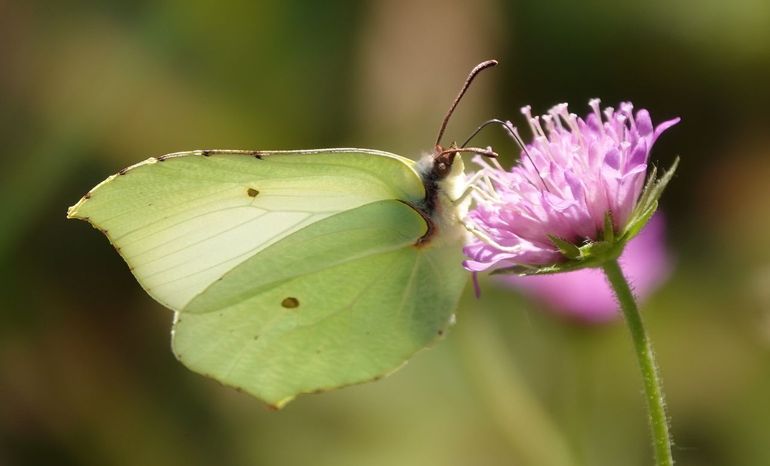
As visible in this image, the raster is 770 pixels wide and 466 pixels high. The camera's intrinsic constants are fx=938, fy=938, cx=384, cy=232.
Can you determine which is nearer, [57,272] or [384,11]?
[57,272]

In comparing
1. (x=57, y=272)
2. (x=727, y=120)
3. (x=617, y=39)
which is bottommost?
(x=57, y=272)

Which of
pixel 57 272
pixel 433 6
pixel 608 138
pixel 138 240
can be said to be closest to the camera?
pixel 608 138

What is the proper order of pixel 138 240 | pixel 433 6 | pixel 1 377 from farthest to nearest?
pixel 433 6
pixel 1 377
pixel 138 240

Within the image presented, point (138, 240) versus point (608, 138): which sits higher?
point (608, 138)

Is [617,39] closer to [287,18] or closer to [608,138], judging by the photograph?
[287,18]

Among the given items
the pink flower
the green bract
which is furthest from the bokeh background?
the green bract

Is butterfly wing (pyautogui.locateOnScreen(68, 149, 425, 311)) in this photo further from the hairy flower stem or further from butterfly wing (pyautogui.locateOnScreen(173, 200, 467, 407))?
the hairy flower stem

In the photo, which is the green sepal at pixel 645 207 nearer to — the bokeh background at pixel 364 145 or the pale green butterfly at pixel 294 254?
the pale green butterfly at pixel 294 254

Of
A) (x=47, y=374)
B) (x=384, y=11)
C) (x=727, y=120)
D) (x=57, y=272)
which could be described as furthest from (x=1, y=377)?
(x=727, y=120)
